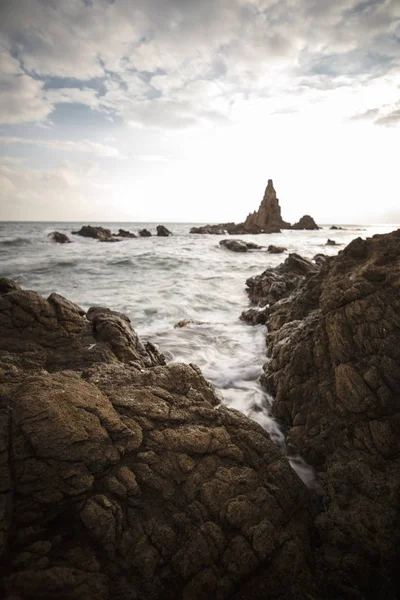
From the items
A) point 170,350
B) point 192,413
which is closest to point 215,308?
point 170,350

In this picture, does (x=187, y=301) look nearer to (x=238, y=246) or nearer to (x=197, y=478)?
(x=197, y=478)

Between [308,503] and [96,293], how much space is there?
11.4m

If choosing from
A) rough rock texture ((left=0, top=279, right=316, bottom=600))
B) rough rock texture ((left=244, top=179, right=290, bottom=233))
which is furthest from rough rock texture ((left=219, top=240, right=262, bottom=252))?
rough rock texture ((left=244, top=179, right=290, bottom=233))

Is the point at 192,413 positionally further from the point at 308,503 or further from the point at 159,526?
the point at 308,503

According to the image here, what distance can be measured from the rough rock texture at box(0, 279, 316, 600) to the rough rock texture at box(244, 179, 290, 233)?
7412cm

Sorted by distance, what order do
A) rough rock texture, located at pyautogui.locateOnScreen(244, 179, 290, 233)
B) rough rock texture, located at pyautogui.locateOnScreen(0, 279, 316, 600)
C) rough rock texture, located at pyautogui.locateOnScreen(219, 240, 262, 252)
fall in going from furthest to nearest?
rough rock texture, located at pyautogui.locateOnScreen(244, 179, 290, 233) → rough rock texture, located at pyautogui.locateOnScreen(219, 240, 262, 252) → rough rock texture, located at pyautogui.locateOnScreen(0, 279, 316, 600)

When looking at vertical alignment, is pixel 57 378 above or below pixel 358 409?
above

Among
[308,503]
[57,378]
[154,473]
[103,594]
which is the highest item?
[57,378]

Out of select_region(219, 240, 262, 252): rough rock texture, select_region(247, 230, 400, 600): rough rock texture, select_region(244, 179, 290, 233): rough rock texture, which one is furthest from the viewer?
select_region(244, 179, 290, 233): rough rock texture

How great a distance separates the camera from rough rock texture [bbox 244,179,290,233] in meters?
74.7

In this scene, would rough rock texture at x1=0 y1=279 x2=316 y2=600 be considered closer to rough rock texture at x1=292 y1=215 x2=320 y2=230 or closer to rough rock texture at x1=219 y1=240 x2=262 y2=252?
rough rock texture at x1=219 y1=240 x2=262 y2=252

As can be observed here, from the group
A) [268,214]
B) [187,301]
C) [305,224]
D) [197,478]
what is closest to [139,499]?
[197,478]

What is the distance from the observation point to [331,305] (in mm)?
4305

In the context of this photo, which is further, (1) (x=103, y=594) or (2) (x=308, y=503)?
(2) (x=308, y=503)
